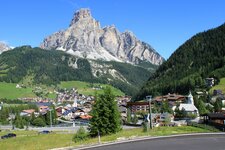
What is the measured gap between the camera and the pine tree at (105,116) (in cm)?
5619

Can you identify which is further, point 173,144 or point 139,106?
point 139,106

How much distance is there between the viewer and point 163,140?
38.4 metres

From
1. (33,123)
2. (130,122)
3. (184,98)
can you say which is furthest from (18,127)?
(184,98)

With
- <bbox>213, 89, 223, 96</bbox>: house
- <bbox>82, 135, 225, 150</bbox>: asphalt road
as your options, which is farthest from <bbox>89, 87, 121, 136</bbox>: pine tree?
<bbox>213, 89, 223, 96</bbox>: house

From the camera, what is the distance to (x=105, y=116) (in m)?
57.0

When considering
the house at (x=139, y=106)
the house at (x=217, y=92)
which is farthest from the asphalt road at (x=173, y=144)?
the house at (x=217, y=92)

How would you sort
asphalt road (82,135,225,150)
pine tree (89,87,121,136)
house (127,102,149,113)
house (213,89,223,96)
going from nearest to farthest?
asphalt road (82,135,225,150)
pine tree (89,87,121,136)
house (213,89,223,96)
house (127,102,149,113)

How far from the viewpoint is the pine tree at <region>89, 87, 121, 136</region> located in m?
56.2

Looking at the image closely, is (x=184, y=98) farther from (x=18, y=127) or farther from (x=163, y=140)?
(x=163, y=140)

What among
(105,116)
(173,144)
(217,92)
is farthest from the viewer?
(217,92)

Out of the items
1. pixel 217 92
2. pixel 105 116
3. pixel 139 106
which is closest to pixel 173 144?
pixel 105 116

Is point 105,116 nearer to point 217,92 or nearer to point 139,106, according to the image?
point 139,106

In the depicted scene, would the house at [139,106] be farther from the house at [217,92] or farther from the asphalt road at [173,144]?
the asphalt road at [173,144]

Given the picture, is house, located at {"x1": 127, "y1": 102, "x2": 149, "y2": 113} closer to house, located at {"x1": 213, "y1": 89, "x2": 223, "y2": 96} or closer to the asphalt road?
house, located at {"x1": 213, "y1": 89, "x2": 223, "y2": 96}
